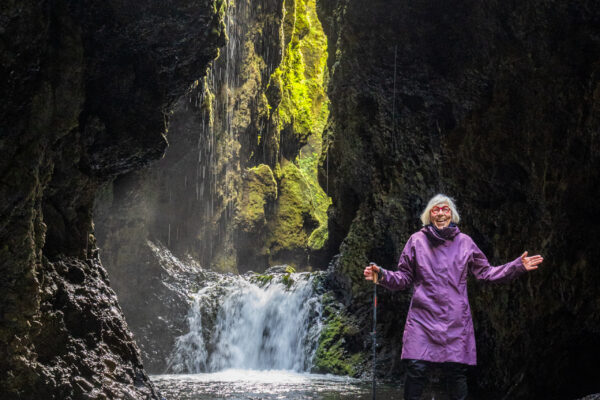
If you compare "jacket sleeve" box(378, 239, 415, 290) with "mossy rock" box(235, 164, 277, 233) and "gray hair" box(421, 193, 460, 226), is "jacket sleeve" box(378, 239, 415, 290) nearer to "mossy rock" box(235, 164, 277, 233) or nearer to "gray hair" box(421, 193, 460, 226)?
"gray hair" box(421, 193, 460, 226)

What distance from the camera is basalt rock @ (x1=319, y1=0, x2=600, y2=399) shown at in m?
5.88

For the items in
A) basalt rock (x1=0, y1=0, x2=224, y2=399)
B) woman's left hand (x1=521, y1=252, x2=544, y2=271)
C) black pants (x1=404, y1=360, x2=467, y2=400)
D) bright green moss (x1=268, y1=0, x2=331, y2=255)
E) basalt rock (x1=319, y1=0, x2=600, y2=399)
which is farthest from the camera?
bright green moss (x1=268, y1=0, x2=331, y2=255)

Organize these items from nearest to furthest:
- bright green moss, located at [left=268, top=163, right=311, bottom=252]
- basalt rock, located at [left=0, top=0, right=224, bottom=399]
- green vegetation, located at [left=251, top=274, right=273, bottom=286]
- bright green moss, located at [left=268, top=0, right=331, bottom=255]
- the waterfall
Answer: basalt rock, located at [left=0, top=0, right=224, bottom=399] → the waterfall → green vegetation, located at [left=251, top=274, right=273, bottom=286] → bright green moss, located at [left=268, top=163, right=311, bottom=252] → bright green moss, located at [left=268, top=0, right=331, bottom=255]

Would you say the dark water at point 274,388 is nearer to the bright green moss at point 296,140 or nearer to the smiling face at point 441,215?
the smiling face at point 441,215

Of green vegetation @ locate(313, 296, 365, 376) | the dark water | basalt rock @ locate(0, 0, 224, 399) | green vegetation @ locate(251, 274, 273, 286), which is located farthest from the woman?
green vegetation @ locate(251, 274, 273, 286)

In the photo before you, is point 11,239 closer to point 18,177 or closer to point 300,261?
point 18,177

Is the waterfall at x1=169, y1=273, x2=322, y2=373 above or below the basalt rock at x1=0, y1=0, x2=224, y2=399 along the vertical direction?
below

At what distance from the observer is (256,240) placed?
72.9ft

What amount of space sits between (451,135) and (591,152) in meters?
2.52

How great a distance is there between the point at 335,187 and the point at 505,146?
23.8 ft

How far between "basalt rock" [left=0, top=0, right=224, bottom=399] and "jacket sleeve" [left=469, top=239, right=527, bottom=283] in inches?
148

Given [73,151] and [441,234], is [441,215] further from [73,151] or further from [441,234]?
[73,151]

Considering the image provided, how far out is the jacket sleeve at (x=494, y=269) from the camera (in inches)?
165

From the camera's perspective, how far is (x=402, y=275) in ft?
14.4
